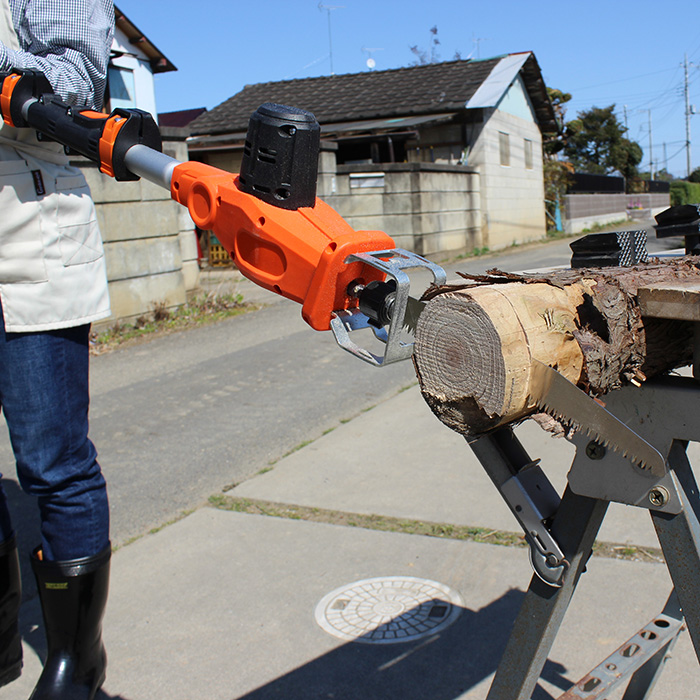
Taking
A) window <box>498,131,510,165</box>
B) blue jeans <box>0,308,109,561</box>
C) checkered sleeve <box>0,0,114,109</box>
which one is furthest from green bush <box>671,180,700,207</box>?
blue jeans <box>0,308,109,561</box>

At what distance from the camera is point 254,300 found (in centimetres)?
885

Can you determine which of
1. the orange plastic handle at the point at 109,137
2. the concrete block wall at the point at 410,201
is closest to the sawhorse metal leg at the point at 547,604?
the orange plastic handle at the point at 109,137

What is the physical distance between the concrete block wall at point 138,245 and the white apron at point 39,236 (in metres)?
4.87

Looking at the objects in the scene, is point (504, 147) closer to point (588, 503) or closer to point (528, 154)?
point (528, 154)

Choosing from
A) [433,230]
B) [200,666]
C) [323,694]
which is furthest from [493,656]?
[433,230]

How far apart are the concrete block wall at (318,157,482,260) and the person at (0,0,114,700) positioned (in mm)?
9552

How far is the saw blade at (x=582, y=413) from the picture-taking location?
3.42 feet

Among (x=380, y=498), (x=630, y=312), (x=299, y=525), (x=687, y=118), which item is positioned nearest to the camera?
(x=630, y=312)

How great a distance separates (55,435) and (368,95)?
17.7 m

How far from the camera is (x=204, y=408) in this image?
4.54m

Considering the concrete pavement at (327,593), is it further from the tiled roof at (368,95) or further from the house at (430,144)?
the tiled roof at (368,95)

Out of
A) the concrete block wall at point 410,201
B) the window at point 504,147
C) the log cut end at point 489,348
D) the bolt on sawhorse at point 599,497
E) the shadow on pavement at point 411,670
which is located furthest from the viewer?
the window at point 504,147

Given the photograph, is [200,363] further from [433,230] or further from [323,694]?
[433,230]

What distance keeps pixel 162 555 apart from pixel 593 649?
150cm
